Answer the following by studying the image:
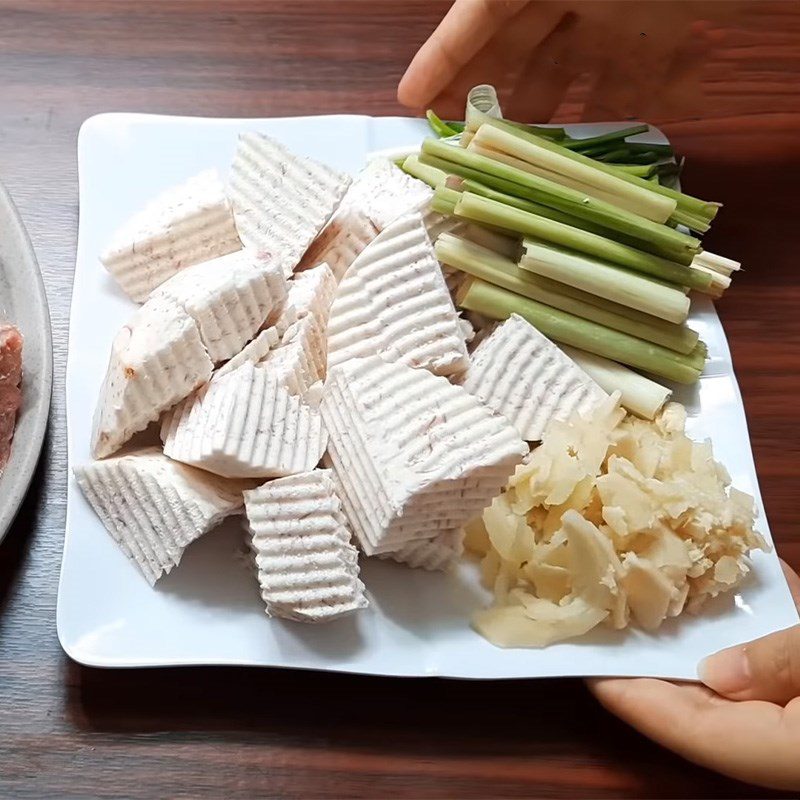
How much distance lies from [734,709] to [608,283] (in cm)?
87

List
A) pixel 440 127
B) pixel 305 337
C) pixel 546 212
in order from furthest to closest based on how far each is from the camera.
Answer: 1. pixel 440 127
2. pixel 546 212
3. pixel 305 337

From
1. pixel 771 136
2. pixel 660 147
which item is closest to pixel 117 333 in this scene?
pixel 660 147

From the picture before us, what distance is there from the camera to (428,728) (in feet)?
5.38

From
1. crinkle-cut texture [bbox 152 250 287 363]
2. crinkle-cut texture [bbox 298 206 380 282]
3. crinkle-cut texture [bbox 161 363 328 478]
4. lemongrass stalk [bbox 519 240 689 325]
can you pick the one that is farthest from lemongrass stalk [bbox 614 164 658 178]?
crinkle-cut texture [bbox 161 363 328 478]

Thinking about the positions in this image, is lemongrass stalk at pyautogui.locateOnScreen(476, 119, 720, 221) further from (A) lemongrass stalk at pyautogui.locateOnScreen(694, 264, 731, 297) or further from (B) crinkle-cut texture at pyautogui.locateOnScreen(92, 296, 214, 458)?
(B) crinkle-cut texture at pyautogui.locateOnScreen(92, 296, 214, 458)

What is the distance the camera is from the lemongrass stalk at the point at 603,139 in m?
2.21

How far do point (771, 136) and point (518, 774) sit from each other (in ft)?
6.01

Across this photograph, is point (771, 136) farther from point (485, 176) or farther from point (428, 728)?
point (428, 728)

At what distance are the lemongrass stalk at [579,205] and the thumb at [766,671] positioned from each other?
2.70 ft

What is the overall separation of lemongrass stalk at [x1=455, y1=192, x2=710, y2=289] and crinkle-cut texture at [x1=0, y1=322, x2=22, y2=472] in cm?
92

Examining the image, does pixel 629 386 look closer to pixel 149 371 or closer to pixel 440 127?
pixel 440 127

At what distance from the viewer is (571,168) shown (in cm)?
207

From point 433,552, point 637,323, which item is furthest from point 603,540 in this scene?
point 637,323

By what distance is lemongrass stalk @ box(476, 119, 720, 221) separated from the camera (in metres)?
2.09
